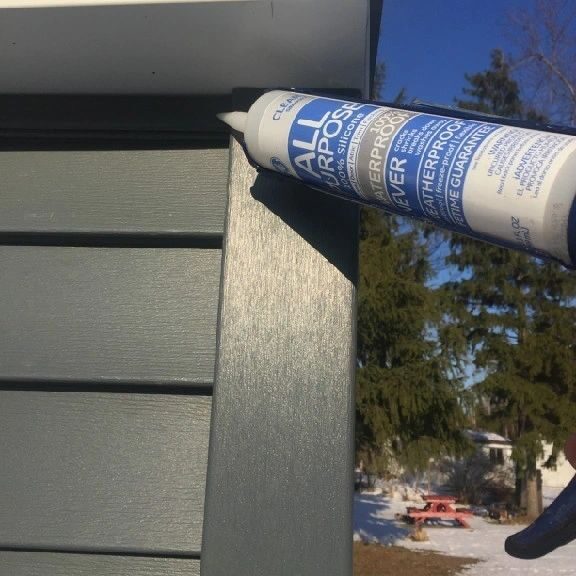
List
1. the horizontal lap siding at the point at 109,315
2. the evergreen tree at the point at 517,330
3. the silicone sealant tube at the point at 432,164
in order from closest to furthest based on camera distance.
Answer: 1. the silicone sealant tube at the point at 432,164
2. the horizontal lap siding at the point at 109,315
3. the evergreen tree at the point at 517,330

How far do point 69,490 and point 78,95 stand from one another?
1.93 feet

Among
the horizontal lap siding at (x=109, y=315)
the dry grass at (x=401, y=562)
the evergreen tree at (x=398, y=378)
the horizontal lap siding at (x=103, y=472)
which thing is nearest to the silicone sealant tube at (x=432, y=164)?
the horizontal lap siding at (x=109, y=315)

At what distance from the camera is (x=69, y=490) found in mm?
974

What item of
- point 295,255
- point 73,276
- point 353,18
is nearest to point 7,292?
point 73,276

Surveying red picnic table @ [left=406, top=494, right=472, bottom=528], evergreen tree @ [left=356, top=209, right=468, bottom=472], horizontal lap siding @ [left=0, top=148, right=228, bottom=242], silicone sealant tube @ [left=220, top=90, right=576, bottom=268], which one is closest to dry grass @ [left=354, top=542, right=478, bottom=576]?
evergreen tree @ [left=356, top=209, right=468, bottom=472]

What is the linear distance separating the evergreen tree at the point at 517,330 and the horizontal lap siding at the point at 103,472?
321 inches

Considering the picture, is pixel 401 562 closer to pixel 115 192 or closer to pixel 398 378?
pixel 398 378

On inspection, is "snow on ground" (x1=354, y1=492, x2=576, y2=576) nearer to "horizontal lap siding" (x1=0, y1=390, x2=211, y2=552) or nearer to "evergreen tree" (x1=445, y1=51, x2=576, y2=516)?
"evergreen tree" (x1=445, y1=51, x2=576, y2=516)

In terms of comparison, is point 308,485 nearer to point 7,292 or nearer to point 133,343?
point 133,343

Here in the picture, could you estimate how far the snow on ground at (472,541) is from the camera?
8.14m

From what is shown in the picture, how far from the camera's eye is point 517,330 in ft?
32.6

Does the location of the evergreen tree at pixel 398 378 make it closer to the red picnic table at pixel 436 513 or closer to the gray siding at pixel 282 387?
the red picnic table at pixel 436 513

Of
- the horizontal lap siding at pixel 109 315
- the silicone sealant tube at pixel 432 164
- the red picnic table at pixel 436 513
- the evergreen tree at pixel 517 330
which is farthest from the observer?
the red picnic table at pixel 436 513

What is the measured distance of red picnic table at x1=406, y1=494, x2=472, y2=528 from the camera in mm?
10352
